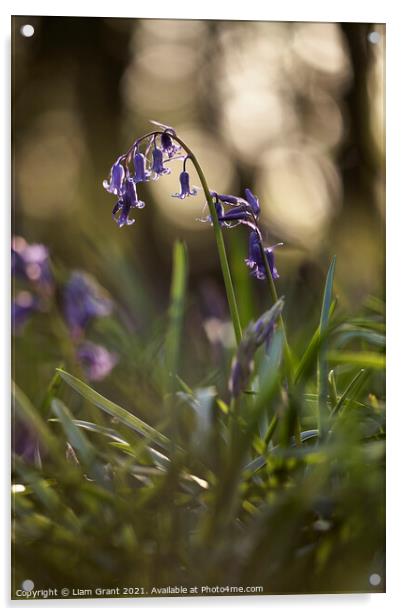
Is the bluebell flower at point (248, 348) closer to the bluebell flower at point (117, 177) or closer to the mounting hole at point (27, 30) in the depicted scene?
the bluebell flower at point (117, 177)

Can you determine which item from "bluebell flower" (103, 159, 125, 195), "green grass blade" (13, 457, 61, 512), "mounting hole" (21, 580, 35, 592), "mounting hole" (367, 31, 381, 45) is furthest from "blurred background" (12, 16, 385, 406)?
"mounting hole" (21, 580, 35, 592)

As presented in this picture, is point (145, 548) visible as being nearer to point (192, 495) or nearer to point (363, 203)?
point (192, 495)

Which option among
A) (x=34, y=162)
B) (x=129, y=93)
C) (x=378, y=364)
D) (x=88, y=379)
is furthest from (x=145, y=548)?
(x=129, y=93)

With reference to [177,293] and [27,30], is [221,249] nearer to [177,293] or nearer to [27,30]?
[177,293]

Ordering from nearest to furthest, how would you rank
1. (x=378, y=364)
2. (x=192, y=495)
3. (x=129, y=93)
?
1. (x=192, y=495)
2. (x=378, y=364)
3. (x=129, y=93)

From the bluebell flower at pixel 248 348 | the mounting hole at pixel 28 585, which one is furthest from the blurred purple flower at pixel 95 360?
the mounting hole at pixel 28 585

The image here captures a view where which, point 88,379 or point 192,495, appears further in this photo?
point 88,379

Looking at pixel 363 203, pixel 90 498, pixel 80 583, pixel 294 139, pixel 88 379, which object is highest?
pixel 294 139

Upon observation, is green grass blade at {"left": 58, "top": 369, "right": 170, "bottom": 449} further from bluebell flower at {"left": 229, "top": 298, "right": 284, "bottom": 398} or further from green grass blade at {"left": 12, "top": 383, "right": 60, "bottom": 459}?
bluebell flower at {"left": 229, "top": 298, "right": 284, "bottom": 398}
